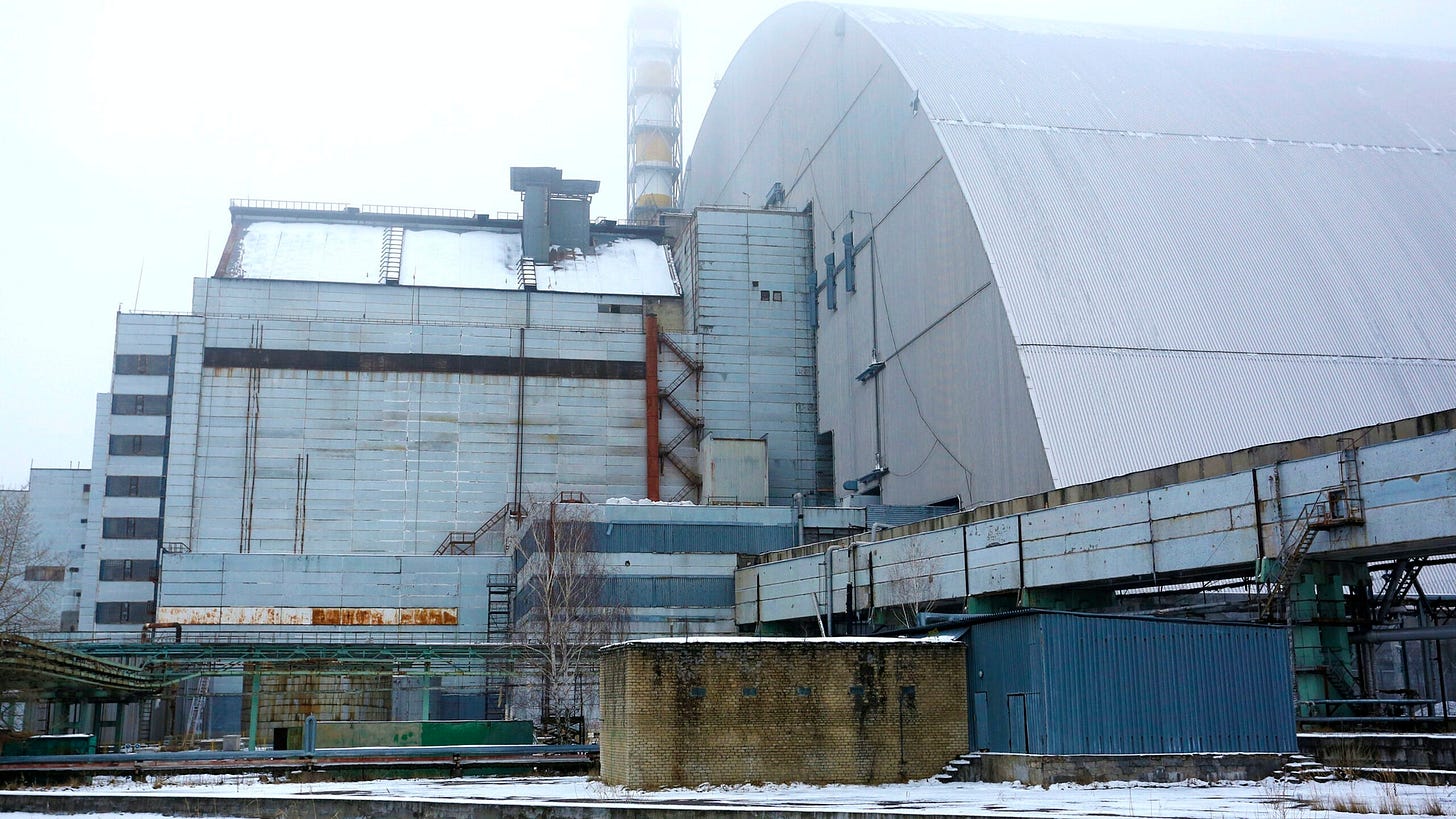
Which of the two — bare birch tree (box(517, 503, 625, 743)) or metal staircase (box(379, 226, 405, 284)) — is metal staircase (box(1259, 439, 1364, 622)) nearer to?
bare birch tree (box(517, 503, 625, 743))

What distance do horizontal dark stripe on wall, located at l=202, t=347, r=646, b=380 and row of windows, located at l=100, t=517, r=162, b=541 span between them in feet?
28.3

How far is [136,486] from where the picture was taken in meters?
71.0

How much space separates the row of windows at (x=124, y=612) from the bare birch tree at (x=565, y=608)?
73.2ft

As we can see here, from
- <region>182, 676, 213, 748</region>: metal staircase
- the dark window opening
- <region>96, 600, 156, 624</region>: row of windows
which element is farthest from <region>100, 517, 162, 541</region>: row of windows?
the dark window opening

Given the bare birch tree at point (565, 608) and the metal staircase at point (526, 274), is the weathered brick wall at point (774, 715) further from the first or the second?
the metal staircase at point (526, 274)

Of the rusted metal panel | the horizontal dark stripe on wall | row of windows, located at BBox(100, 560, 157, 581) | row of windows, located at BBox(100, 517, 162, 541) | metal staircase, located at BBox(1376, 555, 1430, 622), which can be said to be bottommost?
metal staircase, located at BBox(1376, 555, 1430, 622)

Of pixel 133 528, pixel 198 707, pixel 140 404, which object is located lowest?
pixel 198 707

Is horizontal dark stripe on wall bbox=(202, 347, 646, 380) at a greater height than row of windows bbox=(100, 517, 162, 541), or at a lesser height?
greater

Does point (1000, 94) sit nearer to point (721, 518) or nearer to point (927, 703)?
point (721, 518)

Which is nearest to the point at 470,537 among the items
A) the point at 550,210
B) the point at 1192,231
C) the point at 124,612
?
the point at 124,612

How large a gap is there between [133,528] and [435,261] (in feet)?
67.7

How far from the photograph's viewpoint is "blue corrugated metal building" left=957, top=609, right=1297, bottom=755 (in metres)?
25.2

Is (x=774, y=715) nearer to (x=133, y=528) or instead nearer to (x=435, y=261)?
(x=133, y=528)

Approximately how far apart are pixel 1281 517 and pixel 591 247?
57.2m
